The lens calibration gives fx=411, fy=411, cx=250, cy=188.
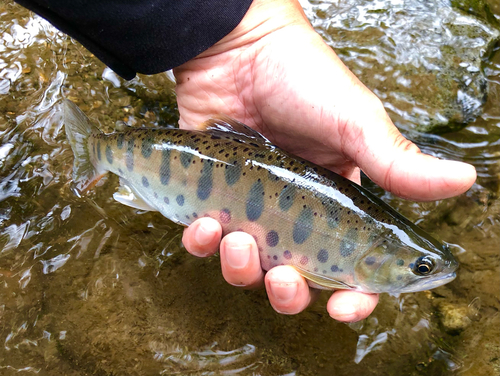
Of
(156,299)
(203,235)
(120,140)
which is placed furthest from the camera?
(156,299)

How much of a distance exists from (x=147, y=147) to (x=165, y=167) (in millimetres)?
213

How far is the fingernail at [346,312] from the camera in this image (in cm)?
254

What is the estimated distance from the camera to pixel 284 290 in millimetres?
2576

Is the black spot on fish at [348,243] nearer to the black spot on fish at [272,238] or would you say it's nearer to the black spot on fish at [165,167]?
the black spot on fish at [272,238]

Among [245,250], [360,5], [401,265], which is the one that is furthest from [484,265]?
[360,5]

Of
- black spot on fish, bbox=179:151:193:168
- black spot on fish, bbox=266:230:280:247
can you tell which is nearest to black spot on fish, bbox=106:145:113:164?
black spot on fish, bbox=179:151:193:168

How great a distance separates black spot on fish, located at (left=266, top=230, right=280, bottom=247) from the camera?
8.60 ft

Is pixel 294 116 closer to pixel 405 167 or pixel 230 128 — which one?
pixel 230 128

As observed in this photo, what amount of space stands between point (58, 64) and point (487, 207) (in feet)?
15.0

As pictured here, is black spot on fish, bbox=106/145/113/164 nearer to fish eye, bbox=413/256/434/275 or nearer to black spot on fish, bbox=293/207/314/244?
black spot on fish, bbox=293/207/314/244

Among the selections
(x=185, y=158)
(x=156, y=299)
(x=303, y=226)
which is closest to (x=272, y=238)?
(x=303, y=226)

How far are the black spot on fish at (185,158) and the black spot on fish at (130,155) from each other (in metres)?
0.40

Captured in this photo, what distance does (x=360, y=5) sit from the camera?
191 inches

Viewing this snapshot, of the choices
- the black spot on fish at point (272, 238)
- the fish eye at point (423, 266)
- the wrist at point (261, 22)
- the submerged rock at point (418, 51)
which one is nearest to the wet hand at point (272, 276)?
the black spot on fish at point (272, 238)
